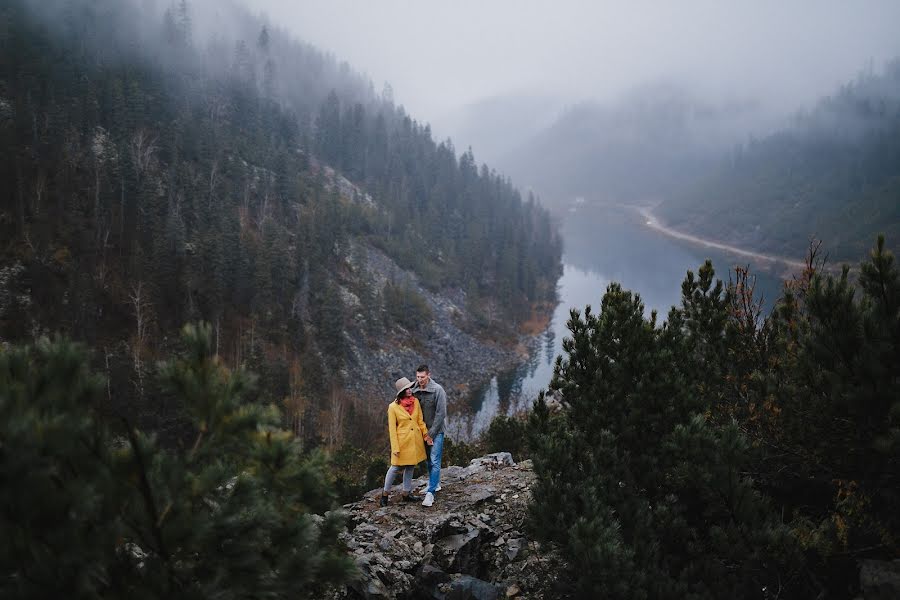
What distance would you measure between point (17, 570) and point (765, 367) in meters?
8.95

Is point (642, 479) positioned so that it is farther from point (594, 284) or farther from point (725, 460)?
point (594, 284)

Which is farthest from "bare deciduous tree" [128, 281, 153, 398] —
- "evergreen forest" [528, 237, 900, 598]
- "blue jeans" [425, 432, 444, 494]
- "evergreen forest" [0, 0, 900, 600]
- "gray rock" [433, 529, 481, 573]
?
"evergreen forest" [528, 237, 900, 598]

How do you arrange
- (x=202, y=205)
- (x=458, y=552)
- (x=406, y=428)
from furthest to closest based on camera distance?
1. (x=202, y=205)
2. (x=406, y=428)
3. (x=458, y=552)

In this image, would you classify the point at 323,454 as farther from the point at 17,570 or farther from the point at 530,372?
the point at 530,372

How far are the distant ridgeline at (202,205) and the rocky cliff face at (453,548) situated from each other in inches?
903

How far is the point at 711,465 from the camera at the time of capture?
4.47m

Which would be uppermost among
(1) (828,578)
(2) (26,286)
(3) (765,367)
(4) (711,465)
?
(2) (26,286)

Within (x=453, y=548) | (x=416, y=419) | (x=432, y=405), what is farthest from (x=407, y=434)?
(x=453, y=548)

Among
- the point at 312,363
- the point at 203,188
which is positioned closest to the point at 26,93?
the point at 203,188

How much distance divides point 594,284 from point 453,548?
4404 inches

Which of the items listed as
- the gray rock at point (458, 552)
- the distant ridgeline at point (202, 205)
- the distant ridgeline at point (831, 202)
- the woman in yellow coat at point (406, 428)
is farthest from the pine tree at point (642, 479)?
the distant ridgeline at point (831, 202)

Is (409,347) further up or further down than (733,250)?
further down

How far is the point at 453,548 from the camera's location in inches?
284

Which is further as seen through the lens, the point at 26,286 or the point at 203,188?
the point at 203,188
